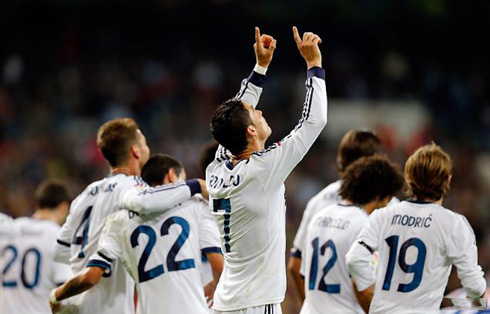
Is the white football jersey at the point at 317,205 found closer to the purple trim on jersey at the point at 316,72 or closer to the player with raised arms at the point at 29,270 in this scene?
the player with raised arms at the point at 29,270

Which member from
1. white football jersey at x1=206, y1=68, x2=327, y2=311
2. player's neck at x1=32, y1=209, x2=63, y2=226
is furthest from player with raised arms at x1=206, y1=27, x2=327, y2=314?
player's neck at x1=32, y1=209, x2=63, y2=226

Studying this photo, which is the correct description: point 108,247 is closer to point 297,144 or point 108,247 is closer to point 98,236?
point 98,236

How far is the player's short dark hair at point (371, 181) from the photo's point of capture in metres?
6.46

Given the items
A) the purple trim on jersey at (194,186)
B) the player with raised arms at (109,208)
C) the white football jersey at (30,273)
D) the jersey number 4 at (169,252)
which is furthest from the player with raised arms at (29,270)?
the purple trim on jersey at (194,186)

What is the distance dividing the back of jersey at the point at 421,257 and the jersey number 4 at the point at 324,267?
2.48ft

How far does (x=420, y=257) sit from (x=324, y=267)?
3.57 feet

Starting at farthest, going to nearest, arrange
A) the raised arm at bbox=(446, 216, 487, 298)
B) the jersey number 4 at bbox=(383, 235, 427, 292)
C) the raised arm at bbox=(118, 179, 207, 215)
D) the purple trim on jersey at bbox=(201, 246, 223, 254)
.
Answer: the purple trim on jersey at bbox=(201, 246, 223, 254), the raised arm at bbox=(118, 179, 207, 215), the jersey number 4 at bbox=(383, 235, 427, 292), the raised arm at bbox=(446, 216, 487, 298)

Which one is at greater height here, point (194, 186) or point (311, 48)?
point (311, 48)

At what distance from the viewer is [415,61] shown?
20531mm

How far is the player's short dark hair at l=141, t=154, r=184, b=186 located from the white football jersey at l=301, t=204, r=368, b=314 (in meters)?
1.19

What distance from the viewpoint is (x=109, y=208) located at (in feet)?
20.5

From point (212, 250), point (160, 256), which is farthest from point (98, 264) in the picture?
point (212, 250)

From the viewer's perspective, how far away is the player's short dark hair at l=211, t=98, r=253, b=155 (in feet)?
16.5

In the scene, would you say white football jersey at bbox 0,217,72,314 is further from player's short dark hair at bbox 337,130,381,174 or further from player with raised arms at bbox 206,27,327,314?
player with raised arms at bbox 206,27,327,314
